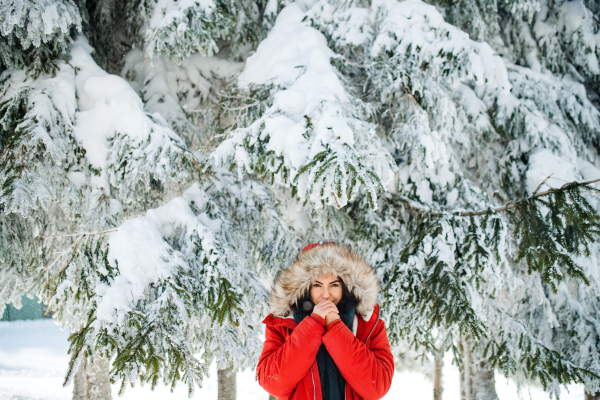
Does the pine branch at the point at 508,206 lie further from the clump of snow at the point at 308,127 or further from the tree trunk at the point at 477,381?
the tree trunk at the point at 477,381

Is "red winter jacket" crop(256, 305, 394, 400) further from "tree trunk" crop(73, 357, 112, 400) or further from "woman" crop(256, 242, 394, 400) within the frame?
"tree trunk" crop(73, 357, 112, 400)

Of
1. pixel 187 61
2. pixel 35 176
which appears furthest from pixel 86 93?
pixel 187 61

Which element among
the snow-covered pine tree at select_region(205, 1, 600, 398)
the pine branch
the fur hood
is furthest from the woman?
the pine branch

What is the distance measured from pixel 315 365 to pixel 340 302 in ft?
1.11

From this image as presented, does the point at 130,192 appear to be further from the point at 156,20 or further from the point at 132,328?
the point at 156,20

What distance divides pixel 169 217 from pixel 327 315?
1977 mm

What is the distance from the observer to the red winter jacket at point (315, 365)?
1.58 m

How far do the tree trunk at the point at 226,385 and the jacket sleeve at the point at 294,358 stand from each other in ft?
14.3

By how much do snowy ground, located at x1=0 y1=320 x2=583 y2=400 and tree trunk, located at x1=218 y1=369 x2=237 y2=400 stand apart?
2.21 meters

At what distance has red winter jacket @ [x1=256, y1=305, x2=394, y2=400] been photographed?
5.18 ft

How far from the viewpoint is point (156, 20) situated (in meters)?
3.66

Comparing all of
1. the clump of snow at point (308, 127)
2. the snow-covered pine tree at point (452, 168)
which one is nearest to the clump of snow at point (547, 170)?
the snow-covered pine tree at point (452, 168)

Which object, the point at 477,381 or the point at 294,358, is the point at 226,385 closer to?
the point at 477,381

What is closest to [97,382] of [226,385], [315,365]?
[226,385]
